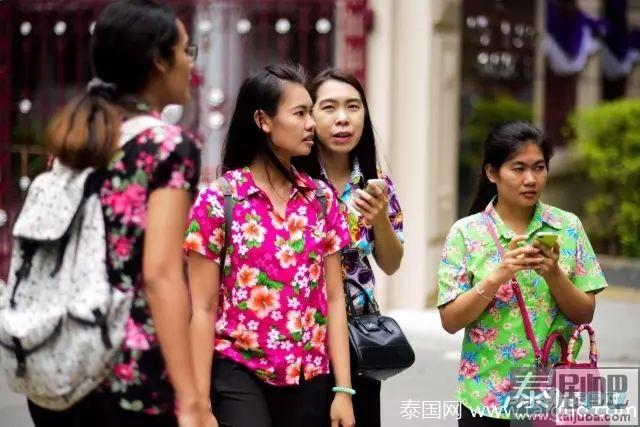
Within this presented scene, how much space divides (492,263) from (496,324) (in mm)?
202

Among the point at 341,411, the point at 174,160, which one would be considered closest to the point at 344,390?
the point at 341,411

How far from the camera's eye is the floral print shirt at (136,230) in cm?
251

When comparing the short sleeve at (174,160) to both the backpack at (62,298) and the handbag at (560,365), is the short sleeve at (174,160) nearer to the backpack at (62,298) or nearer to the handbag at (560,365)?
the backpack at (62,298)

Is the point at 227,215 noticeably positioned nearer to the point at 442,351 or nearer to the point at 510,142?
the point at 510,142

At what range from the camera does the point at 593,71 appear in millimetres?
11961

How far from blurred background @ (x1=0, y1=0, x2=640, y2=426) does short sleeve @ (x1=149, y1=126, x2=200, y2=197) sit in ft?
12.8

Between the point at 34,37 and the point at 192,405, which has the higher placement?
the point at 34,37

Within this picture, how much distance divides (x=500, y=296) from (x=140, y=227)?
4.77 feet

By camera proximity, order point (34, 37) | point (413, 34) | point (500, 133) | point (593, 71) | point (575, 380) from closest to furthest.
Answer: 1. point (575, 380)
2. point (500, 133)
3. point (413, 34)
4. point (34, 37)
5. point (593, 71)

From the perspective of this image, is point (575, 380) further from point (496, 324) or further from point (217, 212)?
point (217, 212)

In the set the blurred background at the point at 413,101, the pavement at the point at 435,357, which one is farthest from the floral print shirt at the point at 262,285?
the blurred background at the point at 413,101

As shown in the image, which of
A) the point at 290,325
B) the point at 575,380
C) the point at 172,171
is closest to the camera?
the point at 172,171

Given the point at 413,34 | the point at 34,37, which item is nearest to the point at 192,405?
the point at 413,34

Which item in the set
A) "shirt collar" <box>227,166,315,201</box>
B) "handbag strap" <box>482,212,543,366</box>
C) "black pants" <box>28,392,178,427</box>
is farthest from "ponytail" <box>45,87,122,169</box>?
"handbag strap" <box>482,212,543,366</box>
